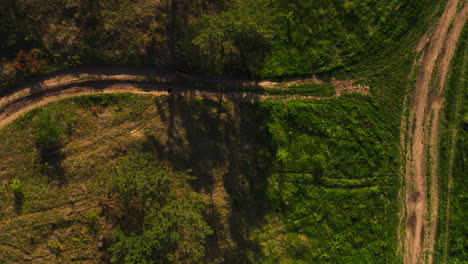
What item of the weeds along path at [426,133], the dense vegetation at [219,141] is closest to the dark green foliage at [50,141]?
the dense vegetation at [219,141]

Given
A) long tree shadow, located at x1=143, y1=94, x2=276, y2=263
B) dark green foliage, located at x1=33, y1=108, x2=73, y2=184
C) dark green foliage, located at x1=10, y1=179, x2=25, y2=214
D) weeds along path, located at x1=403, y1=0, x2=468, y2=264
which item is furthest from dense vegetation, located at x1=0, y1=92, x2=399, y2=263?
weeds along path, located at x1=403, y1=0, x2=468, y2=264

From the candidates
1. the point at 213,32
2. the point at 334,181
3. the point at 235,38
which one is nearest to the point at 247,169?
the point at 334,181

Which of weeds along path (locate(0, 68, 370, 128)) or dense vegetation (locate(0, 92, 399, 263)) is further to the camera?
weeds along path (locate(0, 68, 370, 128))

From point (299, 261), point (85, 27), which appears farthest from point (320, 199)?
point (85, 27)

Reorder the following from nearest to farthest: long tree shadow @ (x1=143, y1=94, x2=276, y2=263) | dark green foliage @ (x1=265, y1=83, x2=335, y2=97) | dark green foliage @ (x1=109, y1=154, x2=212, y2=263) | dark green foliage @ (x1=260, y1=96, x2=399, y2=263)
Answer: dark green foliage @ (x1=109, y1=154, x2=212, y2=263), long tree shadow @ (x1=143, y1=94, x2=276, y2=263), dark green foliage @ (x1=260, y1=96, x2=399, y2=263), dark green foliage @ (x1=265, y1=83, x2=335, y2=97)

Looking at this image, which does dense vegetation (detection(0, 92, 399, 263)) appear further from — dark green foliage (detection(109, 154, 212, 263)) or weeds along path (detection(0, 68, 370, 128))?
weeds along path (detection(0, 68, 370, 128))

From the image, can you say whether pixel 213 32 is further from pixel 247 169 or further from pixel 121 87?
pixel 247 169
